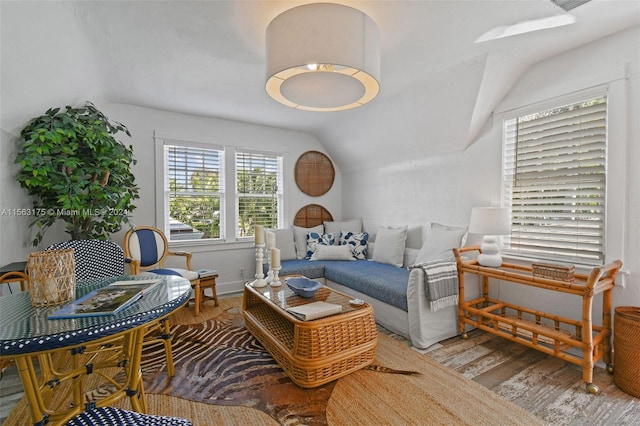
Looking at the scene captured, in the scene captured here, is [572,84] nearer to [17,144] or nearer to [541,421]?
[541,421]

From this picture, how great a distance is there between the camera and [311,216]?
4.77 meters

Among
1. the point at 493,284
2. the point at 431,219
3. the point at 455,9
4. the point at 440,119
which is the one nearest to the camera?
the point at 455,9

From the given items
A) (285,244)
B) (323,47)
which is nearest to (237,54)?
(323,47)

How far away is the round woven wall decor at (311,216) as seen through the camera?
4668mm

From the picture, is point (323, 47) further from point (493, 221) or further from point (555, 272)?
point (555, 272)

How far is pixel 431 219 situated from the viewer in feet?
11.6

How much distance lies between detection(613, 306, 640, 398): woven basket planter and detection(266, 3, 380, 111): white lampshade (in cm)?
218

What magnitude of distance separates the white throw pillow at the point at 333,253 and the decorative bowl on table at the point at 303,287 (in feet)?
4.48

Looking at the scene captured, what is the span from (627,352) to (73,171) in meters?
4.17

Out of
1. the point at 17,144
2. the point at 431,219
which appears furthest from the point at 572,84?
the point at 17,144

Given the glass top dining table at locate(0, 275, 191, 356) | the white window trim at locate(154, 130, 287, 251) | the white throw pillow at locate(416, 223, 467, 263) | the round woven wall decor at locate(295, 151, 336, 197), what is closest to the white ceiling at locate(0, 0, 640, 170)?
the white window trim at locate(154, 130, 287, 251)

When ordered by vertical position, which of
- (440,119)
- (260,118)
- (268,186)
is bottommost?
(268,186)

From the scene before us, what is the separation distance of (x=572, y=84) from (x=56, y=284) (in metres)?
3.51

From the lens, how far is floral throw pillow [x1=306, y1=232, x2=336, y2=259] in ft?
13.6
